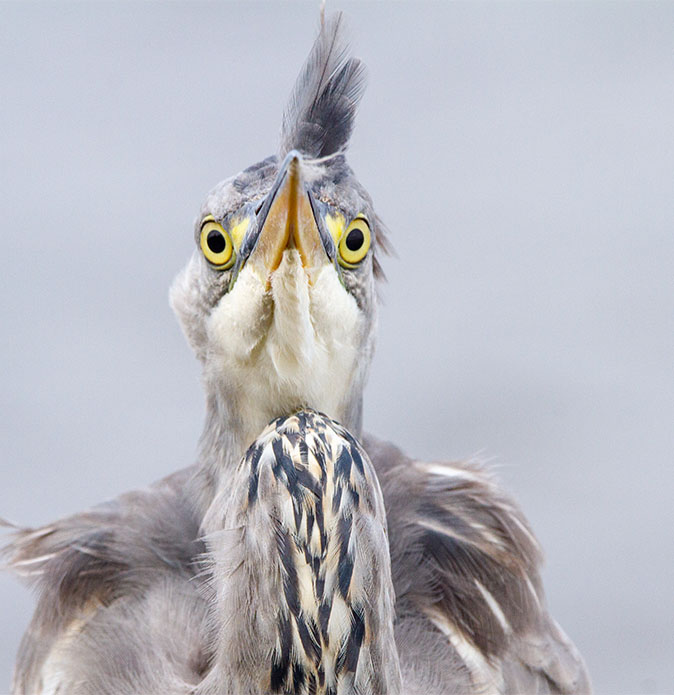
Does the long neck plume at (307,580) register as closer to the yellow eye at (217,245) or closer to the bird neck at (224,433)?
the bird neck at (224,433)

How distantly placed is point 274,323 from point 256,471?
0.23 meters

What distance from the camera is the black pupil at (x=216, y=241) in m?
1.92

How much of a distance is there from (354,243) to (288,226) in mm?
216

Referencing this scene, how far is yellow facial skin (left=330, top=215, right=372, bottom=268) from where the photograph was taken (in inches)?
75.3

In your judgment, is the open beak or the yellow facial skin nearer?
the open beak

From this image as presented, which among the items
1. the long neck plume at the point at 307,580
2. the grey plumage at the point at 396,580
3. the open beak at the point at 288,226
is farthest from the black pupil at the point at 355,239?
the grey plumage at the point at 396,580

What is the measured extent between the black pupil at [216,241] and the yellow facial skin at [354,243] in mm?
188

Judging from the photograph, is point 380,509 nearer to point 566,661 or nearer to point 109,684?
point 109,684

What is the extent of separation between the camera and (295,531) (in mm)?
Answer: 1669

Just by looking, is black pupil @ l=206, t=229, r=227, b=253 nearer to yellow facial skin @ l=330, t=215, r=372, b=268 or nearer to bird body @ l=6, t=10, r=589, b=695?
bird body @ l=6, t=10, r=589, b=695

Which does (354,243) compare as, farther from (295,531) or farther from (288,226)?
(295,531)

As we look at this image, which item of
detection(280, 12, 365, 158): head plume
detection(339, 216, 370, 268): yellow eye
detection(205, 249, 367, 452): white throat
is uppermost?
detection(280, 12, 365, 158): head plume

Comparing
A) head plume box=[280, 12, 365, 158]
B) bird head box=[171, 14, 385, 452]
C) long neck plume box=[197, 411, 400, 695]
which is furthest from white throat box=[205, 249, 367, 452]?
head plume box=[280, 12, 365, 158]

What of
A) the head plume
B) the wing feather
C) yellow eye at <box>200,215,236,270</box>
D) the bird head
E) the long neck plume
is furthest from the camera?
the wing feather
